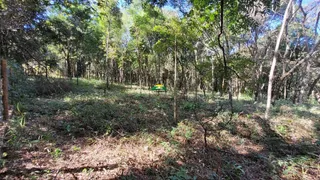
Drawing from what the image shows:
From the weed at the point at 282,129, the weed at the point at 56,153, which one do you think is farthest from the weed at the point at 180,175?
the weed at the point at 282,129

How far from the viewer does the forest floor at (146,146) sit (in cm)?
304

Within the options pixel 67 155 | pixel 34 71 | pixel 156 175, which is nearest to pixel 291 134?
pixel 156 175

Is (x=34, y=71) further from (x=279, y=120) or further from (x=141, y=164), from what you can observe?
(x=279, y=120)

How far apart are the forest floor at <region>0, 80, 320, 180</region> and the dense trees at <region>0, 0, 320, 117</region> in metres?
1.31

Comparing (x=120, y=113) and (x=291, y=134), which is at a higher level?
(x=120, y=113)

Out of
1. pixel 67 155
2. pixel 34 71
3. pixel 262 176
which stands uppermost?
pixel 34 71

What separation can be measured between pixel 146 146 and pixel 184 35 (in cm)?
329

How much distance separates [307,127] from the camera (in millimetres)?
5926

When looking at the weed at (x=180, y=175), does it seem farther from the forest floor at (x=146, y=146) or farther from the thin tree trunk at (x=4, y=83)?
the thin tree trunk at (x=4, y=83)

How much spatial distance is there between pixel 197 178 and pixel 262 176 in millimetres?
1305

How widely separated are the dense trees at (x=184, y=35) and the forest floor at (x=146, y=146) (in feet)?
4.31

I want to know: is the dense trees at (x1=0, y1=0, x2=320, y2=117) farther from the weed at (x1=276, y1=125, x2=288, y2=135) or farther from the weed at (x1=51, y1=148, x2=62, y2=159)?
the weed at (x1=51, y1=148, x2=62, y2=159)

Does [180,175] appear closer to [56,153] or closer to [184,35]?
[56,153]

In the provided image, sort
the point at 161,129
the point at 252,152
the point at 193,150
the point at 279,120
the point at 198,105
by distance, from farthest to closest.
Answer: the point at 198,105
the point at 279,120
the point at 161,129
the point at 252,152
the point at 193,150
